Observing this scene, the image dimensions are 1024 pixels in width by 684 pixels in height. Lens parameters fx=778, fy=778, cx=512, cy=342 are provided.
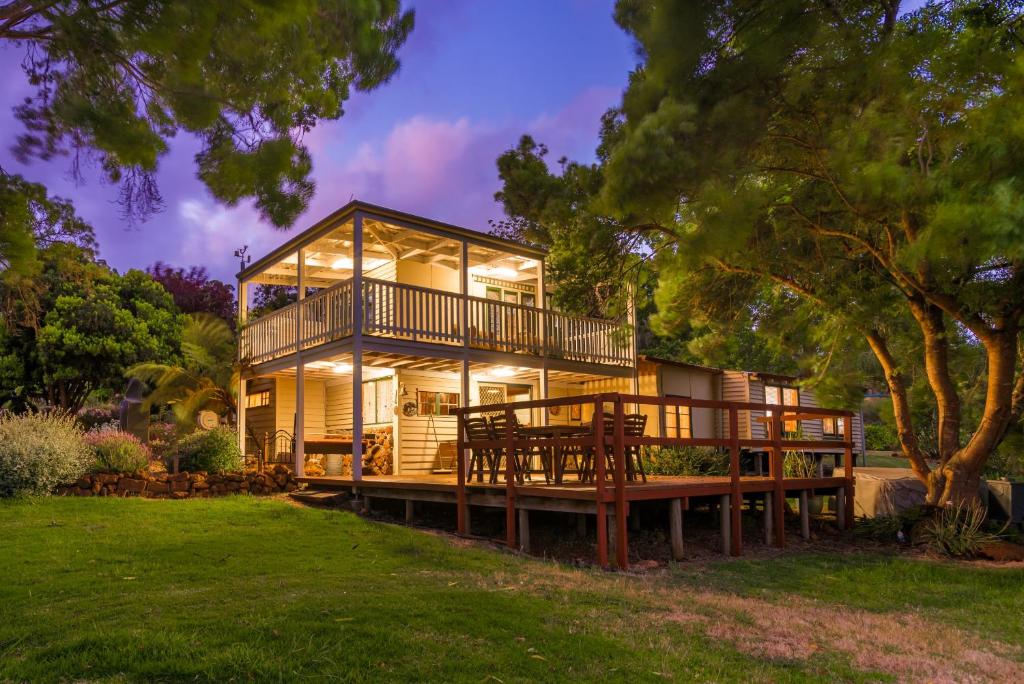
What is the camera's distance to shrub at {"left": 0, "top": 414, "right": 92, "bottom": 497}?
1153 cm

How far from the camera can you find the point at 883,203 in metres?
8.77

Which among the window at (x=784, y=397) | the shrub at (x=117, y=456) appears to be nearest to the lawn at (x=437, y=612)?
the shrub at (x=117, y=456)

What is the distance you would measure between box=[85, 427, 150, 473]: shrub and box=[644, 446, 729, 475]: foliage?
8996 mm

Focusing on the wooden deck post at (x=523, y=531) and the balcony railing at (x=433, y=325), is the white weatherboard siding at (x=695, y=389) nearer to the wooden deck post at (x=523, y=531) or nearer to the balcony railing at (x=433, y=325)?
the balcony railing at (x=433, y=325)

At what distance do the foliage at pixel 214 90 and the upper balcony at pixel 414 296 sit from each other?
6541 mm

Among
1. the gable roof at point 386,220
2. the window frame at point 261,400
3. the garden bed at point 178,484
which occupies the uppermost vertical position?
the gable roof at point 386,220

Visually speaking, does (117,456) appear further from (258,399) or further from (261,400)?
(258,399)

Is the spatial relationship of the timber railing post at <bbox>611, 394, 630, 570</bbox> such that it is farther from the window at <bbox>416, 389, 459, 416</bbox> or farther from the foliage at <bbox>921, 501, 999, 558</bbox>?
the window at <bbox>416, 389, 459, 416</bbox>

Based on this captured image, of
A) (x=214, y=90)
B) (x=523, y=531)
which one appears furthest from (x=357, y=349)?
(x=214, y=90)

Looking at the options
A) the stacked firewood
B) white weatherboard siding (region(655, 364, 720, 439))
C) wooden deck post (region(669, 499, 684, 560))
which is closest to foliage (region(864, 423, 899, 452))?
white weatherboard siding (region(655, 364, 720, 439))

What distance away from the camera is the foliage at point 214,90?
19.2 ft

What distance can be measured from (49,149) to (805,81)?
291 inches

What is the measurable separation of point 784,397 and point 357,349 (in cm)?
1493

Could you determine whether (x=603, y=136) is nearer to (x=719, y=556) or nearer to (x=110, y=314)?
(x=719, y=556)
